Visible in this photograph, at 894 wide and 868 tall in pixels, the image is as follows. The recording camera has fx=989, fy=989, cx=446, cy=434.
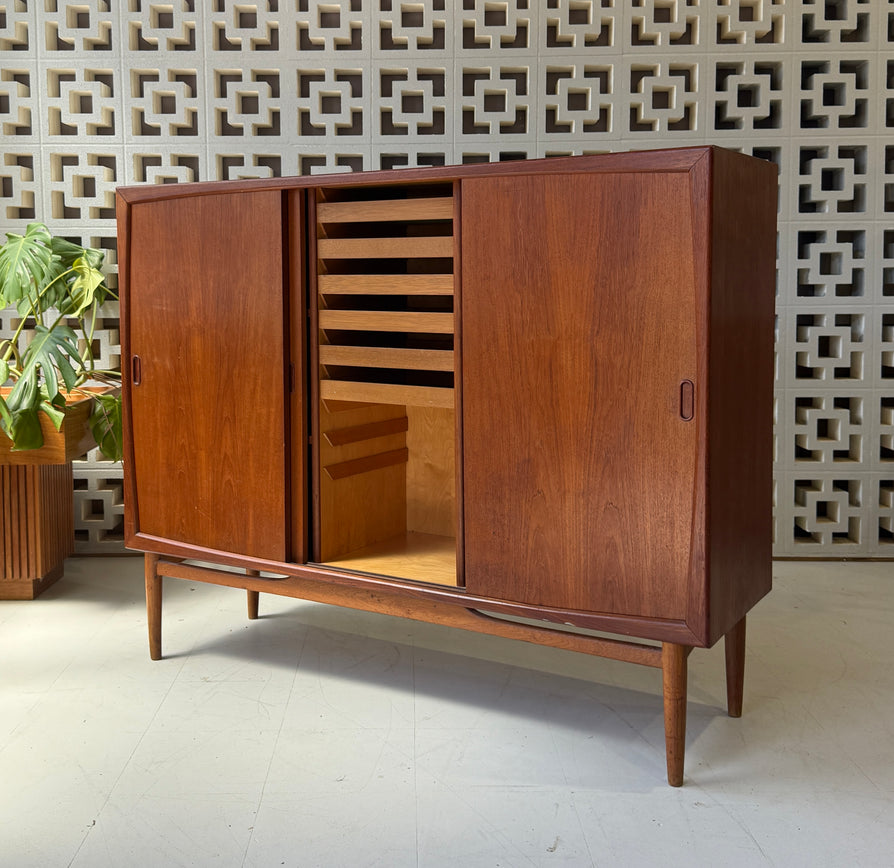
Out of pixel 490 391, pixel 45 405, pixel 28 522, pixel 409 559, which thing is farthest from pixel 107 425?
pixel 490 391

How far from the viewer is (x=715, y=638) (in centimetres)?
228

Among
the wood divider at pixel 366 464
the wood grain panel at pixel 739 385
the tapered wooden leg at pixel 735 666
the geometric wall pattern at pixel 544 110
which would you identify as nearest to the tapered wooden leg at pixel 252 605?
the wood divider at pixel 366 464

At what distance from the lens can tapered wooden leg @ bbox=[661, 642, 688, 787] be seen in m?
2.33

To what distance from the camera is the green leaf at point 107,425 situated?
12.2 feet

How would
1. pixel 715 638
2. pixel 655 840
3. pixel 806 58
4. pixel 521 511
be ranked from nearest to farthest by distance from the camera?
pixel 655 840 → pixel 715 638 → pixel 521 511 → pixel 806 58

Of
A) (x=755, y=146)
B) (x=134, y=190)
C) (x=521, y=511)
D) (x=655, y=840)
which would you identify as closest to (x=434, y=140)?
(x=755, y=146)

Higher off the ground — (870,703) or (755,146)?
(755,146)

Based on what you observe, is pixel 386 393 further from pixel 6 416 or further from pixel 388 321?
pixel 6 416

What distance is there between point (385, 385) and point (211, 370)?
1.76ft

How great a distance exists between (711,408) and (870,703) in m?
1.20

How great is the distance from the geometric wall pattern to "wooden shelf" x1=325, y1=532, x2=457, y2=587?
180 cm

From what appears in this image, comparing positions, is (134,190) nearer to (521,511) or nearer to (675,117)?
(521,511)

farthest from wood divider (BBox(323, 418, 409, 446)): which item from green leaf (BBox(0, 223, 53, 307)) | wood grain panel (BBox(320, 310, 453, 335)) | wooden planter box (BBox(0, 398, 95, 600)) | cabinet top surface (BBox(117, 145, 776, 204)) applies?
green leaf (BBox(0, 223, 53, 307))

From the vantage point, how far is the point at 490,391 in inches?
98.2
